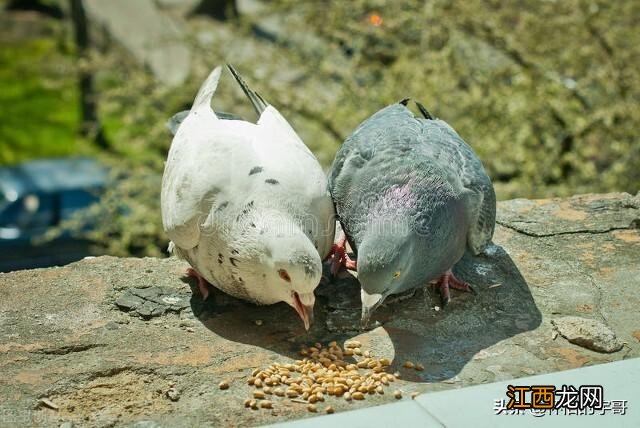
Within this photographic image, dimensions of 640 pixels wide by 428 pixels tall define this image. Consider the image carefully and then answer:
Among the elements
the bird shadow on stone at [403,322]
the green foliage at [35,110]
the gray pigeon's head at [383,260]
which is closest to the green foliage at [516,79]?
the bird shadow on stone at [403,322]

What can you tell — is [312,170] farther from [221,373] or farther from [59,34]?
[59,34]

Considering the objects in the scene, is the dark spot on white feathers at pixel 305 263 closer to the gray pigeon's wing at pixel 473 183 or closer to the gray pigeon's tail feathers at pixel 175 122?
the gray pigeon's wing at pixel 473 183

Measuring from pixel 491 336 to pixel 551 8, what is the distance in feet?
15.8

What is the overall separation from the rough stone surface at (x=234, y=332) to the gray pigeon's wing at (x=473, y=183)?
0.29 metres

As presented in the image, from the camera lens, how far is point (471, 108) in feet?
23.8

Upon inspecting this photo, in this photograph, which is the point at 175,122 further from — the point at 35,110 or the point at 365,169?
the point at 35,110

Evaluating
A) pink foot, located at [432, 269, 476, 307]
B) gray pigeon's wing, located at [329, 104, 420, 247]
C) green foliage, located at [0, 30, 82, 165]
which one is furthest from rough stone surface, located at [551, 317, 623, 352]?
green foliage, located at [0, 30, 82, 165]

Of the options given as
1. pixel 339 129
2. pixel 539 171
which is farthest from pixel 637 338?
pixel 339 129

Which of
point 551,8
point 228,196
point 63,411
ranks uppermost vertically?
point 551,8

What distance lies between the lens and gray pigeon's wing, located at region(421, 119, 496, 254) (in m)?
3.66

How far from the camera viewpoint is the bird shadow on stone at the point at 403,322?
11.2ft

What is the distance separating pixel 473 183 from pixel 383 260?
2.31ft

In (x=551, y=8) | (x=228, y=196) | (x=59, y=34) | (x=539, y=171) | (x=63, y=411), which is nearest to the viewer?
(x=63, y=411)

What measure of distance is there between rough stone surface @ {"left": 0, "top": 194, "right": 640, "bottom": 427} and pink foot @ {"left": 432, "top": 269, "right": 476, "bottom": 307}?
35 mm
